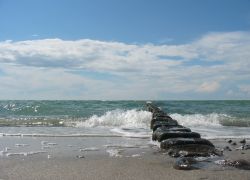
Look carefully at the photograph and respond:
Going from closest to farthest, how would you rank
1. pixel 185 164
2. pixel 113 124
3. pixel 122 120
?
pixel 185 164 → pixel 113 124 → pixel 122 120

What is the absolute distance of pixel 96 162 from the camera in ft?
25.5

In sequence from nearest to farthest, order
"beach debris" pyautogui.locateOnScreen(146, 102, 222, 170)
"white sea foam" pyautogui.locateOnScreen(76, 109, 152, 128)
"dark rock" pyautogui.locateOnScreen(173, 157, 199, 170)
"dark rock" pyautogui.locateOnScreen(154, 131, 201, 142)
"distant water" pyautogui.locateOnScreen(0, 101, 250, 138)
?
"dark rock" pyautogui.locateOnScreen(173, 157, 199, 170) → "beach debris" pyautogui.locateOnScreen(146, 102, 222, 170) → "dark rock" pyautogui.locateOnScreen(154, 131, 201, 142) → "distant water" pyautogui.locateOnScreen(0, 101, 250, 138) → "white sea foam" pyautogui.locateOnScreen(76, 109, 152, 128)

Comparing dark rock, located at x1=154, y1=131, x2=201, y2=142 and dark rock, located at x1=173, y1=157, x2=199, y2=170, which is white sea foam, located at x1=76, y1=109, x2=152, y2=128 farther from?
dark rock, located at x1=173, y1=157, x2=199, y2=170

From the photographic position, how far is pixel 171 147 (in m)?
8.45

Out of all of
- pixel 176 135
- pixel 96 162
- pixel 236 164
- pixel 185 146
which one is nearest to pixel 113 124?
pixel 176 135

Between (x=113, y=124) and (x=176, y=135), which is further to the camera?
(x=113, y=124)

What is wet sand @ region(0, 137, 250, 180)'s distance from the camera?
6418mm

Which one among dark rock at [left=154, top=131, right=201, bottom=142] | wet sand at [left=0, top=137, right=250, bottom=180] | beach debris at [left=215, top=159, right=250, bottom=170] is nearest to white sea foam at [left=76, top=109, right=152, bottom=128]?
wet sand at [left=0, top=137, right=250, bottom=180]

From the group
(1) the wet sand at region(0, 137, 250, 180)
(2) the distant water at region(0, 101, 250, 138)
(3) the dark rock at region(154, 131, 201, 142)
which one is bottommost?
(1) the wet sand at region(0, 137, 250, 180)

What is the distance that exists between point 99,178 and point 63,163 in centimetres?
149

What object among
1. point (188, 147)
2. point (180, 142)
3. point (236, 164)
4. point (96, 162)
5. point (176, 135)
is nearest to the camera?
point (236, 164)

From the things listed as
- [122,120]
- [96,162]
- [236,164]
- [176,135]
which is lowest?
[96,162]

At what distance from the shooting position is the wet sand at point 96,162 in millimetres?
6418

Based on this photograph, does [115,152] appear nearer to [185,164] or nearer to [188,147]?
[188,147]
